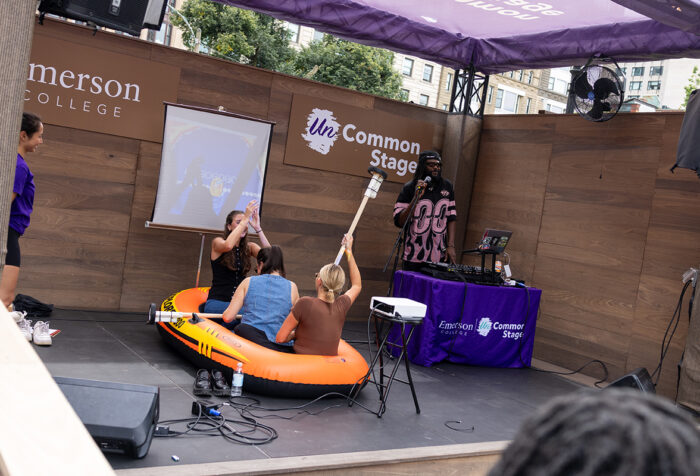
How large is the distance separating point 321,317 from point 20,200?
6.81 ft

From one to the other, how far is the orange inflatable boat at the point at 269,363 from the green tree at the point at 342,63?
2200 centimetres

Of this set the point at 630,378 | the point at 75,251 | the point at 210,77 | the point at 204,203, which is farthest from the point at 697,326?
the point at 75,251

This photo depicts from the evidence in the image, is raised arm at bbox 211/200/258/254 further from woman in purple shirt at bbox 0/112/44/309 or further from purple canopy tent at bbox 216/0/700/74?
purple canopy tent at bbox 216/0/700/74

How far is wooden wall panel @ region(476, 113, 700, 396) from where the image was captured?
19.6 feet

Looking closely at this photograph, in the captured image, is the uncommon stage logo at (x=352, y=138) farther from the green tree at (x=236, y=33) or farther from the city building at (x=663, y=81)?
the city building at (x=663, y=81)

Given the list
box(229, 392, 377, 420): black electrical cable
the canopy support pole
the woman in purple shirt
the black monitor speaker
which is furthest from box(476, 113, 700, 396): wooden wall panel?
the woman in purple shirt

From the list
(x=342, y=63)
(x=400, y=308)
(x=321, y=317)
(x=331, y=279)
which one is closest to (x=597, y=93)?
(x=400, y=308)

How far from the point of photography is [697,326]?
5.04 metres

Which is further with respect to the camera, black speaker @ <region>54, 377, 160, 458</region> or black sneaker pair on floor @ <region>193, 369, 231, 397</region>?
black sneaker pair on floor @ <region>193, 369, 231, 397</region>

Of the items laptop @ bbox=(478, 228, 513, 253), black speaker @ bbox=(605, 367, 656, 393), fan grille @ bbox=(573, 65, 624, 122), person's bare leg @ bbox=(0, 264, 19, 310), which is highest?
fan grille @ bbox=(573, 65, 624, 122)

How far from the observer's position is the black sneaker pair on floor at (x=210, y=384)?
428cm

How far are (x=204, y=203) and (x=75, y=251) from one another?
1.22 m

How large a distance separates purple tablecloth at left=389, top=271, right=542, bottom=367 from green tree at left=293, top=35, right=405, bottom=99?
2074 centimetres

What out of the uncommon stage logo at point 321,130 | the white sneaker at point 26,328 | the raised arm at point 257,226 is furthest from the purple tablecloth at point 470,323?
the white sneaker at point 26,328
